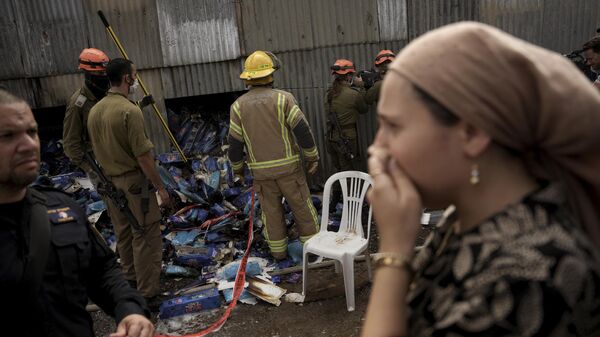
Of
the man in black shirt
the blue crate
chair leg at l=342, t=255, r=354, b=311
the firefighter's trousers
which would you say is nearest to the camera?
the man in black shirt

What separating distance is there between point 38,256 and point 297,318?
2.89 m

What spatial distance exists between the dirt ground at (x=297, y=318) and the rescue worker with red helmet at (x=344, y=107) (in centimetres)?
277

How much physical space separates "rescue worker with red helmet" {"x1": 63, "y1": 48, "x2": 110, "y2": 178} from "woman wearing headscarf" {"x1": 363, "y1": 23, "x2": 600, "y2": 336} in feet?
14.5

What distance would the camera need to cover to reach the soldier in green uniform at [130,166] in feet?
13.6

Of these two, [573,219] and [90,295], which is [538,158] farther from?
[90,295]

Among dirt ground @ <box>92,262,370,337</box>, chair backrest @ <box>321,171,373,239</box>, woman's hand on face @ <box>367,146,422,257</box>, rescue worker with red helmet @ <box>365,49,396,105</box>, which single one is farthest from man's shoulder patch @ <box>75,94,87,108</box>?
woman's hand on face @ <box>367,146,422,257</box>

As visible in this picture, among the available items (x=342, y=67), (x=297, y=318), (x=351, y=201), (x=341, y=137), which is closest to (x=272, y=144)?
(x=351, y=201)

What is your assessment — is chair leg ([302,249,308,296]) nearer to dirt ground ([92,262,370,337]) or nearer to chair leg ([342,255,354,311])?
dirt ground ([92,262,370,337])

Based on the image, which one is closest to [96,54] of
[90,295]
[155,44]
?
[155,44]

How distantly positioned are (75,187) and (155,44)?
2570 mm

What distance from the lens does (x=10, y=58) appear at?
6773 mm

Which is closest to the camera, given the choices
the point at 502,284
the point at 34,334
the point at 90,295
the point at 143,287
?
the point at 502,284

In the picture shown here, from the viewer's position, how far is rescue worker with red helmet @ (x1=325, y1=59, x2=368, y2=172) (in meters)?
6.81

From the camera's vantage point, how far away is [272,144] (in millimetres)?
4930
